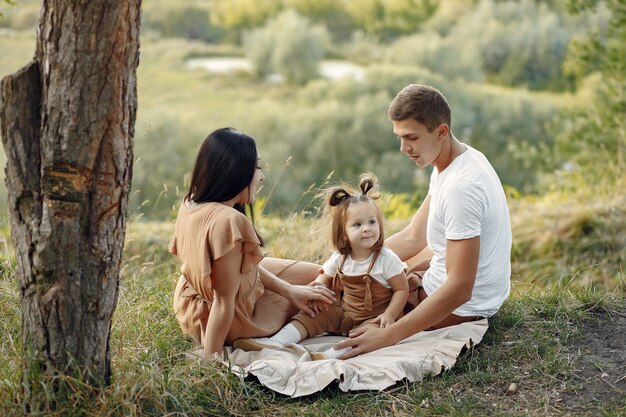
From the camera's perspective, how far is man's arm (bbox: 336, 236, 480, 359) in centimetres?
365

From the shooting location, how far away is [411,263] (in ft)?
14.7

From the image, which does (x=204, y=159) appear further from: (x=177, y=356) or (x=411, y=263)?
(x=411, y=263)

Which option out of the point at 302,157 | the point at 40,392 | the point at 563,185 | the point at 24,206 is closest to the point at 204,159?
the point at 24,206

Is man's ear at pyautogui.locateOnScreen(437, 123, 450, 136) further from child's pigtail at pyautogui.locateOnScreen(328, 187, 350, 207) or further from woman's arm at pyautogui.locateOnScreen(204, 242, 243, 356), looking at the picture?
woman's arm at pyautogui.locateOnScreen(204, 242, 243, 356)

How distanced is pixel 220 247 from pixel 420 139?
1045 millimetres

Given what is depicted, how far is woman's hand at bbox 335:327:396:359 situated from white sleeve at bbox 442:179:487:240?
556 millimetres

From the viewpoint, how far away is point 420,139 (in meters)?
3.82

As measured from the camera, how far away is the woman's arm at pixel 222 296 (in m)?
3.63

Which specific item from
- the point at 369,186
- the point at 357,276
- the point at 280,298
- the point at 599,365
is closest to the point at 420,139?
the point at 369,186

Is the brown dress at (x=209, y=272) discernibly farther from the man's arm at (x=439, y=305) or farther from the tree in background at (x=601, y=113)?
the tree in background at (x=601, y=113)

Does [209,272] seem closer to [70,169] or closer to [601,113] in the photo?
[70,169]

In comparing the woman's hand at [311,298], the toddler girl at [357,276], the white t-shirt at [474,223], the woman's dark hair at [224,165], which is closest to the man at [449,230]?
the white t-shirt at [474,223]

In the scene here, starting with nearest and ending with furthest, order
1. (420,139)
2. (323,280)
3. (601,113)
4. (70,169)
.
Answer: (70,169) → (420,139) → (323,280) → (601,113)

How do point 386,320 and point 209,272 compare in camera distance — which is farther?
point 386,320
